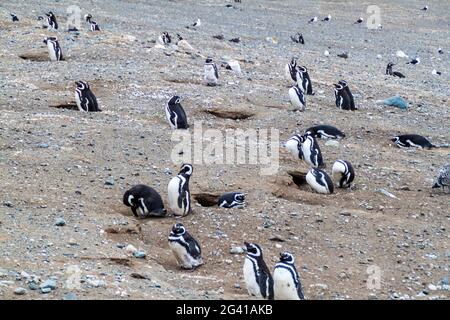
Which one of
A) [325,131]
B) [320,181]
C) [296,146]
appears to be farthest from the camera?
[325,131]

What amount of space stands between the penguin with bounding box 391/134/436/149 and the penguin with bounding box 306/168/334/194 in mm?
2628

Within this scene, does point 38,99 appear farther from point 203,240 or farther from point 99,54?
point 203,240

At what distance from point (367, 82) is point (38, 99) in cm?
704

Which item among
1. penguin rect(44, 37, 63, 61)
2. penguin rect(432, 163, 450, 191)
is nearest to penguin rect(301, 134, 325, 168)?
penguin rect(432, 163, 450, 191)

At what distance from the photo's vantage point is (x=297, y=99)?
12.8 meters

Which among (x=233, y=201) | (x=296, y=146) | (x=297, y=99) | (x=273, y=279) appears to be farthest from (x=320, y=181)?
(x=297, y=99)

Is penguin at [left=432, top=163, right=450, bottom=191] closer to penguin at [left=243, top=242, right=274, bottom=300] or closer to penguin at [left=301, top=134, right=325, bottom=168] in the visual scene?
penguin at [left=301, top=134, right=325, bottom=168]

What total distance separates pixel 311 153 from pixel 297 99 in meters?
2.78

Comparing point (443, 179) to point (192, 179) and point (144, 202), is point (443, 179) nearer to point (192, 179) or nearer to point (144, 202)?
point (192, 179)

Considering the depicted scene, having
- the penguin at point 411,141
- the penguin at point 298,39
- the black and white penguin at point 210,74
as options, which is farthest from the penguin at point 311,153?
the penguin at point 298,39

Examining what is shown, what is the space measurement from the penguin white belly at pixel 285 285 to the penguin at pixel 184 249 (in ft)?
3.16

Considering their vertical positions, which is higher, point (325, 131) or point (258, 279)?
A: point (325, 131)
